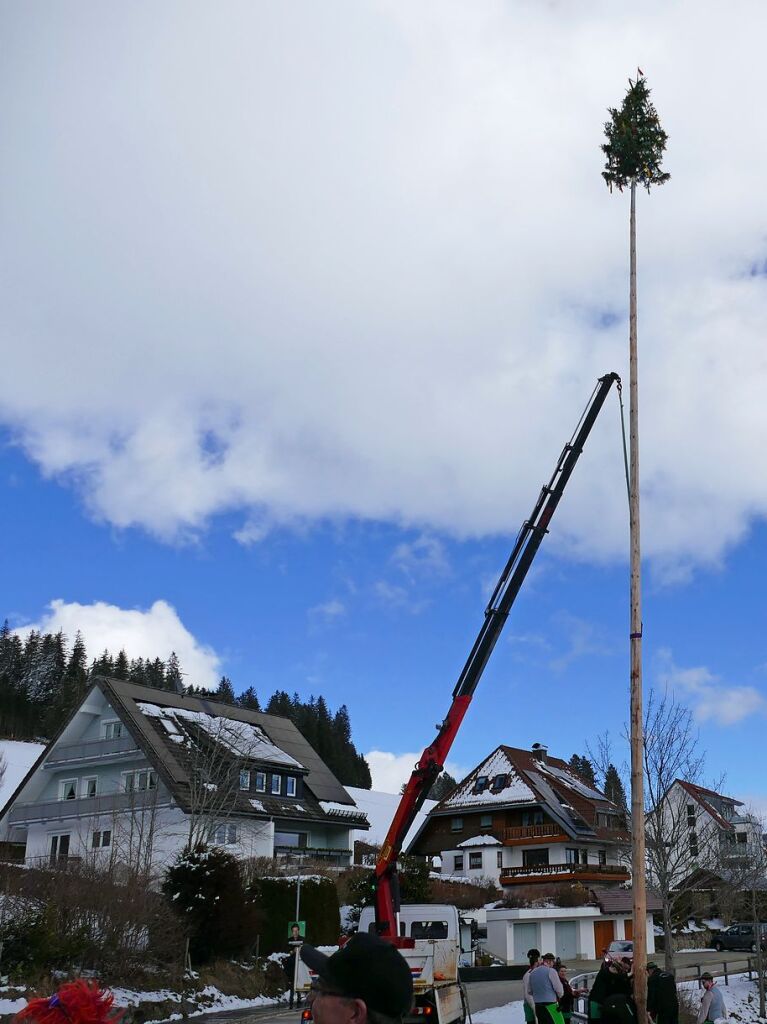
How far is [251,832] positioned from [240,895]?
15339 millimetres

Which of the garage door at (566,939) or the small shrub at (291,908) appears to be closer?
the small shrub at (291,908)

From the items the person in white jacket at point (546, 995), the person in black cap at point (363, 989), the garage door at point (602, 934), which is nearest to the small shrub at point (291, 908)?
the person in white jacket at point (546, 995)

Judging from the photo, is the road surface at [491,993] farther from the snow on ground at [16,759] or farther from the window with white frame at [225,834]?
the snow on ground at [16,759]

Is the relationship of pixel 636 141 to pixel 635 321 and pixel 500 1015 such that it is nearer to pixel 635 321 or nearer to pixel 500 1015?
pixel 635 321

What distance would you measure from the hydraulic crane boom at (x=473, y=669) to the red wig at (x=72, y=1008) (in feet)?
59.3

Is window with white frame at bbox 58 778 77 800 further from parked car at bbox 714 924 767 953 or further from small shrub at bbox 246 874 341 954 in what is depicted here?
parked car at bbox 714 924 767 953

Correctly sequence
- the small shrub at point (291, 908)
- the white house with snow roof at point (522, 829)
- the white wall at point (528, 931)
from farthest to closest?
1. the white house with snow roof at point (522, 829)
2. the white wall at point (528, 931)
3. the small shrub at point (291, 908)

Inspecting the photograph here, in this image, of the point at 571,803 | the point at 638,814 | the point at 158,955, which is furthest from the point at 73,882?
the point at 571,803

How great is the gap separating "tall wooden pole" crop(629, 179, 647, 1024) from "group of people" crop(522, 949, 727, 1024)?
0.29 metres

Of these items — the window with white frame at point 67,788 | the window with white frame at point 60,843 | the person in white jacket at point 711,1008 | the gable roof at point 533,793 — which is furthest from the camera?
the gable roof at point 533,793

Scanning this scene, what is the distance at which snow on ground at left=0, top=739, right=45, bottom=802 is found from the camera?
77750mm

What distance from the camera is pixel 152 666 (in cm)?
Result: 14825

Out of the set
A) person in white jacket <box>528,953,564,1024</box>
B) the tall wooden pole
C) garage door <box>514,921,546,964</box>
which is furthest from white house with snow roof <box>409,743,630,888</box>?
the tall wooden pole

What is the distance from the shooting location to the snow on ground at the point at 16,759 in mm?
77750
